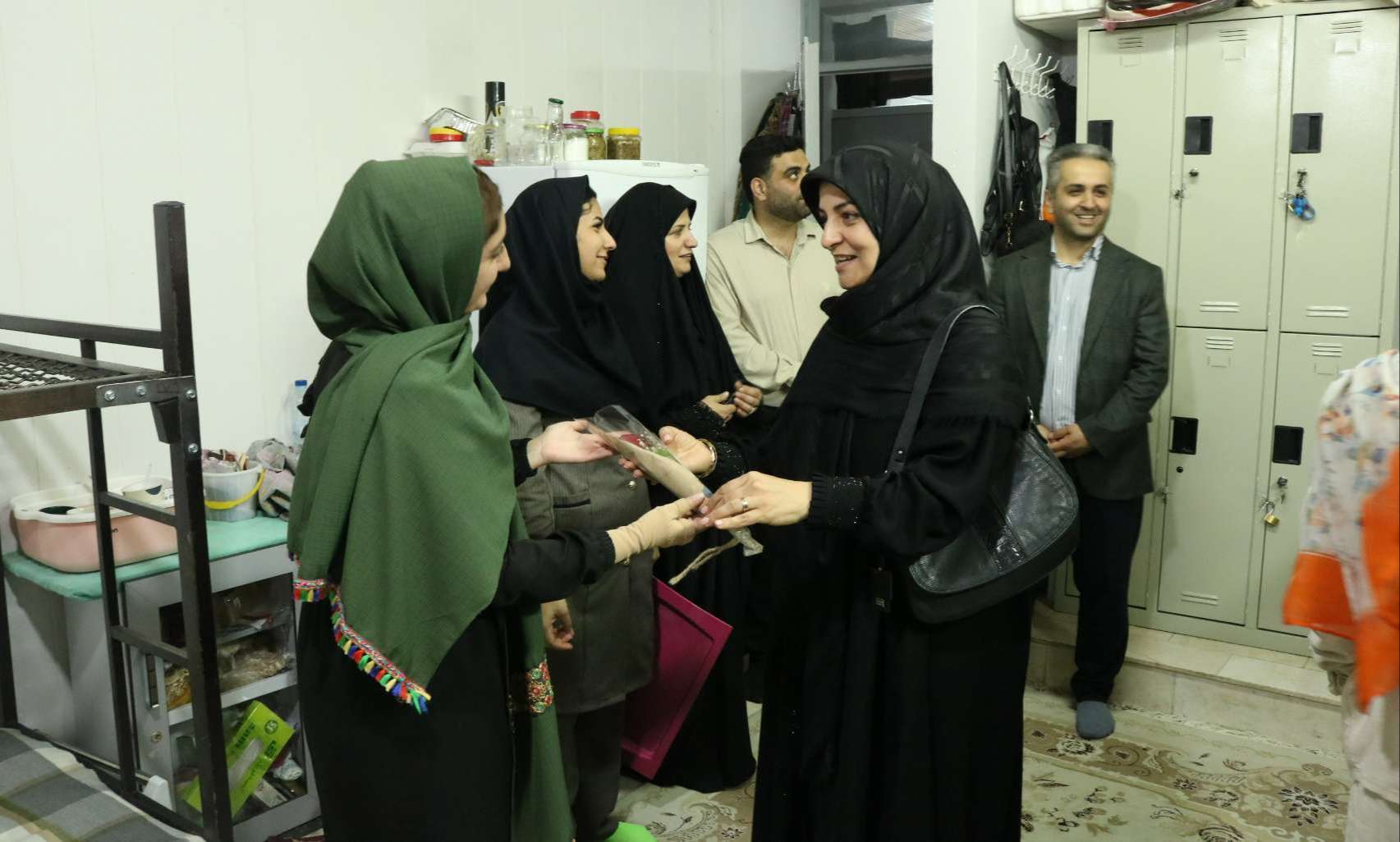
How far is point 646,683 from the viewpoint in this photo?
2.54 m

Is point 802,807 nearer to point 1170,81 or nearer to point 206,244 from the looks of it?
point 206,244

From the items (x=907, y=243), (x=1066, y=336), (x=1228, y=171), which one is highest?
(x=1228, y=171)

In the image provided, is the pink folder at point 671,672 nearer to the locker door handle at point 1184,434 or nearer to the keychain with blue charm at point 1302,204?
the locker door handle at point 1184,434

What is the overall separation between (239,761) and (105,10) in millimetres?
1626

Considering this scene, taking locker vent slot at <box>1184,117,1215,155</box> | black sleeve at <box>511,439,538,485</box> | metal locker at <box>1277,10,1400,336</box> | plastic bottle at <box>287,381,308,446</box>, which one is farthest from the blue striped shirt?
plastic bottle at <box>287,381,308,446</box>

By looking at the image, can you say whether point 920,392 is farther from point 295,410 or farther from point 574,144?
point 295,410

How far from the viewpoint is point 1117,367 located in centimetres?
321

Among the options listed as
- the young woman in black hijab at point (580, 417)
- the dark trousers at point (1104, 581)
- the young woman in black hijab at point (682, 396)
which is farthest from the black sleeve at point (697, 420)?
the dark trousers at point (1104, 581)

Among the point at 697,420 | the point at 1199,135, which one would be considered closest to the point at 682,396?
the point at 697,420

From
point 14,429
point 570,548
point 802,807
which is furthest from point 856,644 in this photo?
point 14,429

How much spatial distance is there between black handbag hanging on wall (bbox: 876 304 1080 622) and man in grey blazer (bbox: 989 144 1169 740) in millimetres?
1393

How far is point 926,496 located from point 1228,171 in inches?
89.0

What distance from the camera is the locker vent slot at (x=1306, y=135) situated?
335 cm

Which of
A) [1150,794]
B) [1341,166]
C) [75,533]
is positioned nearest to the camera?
[75,533]
